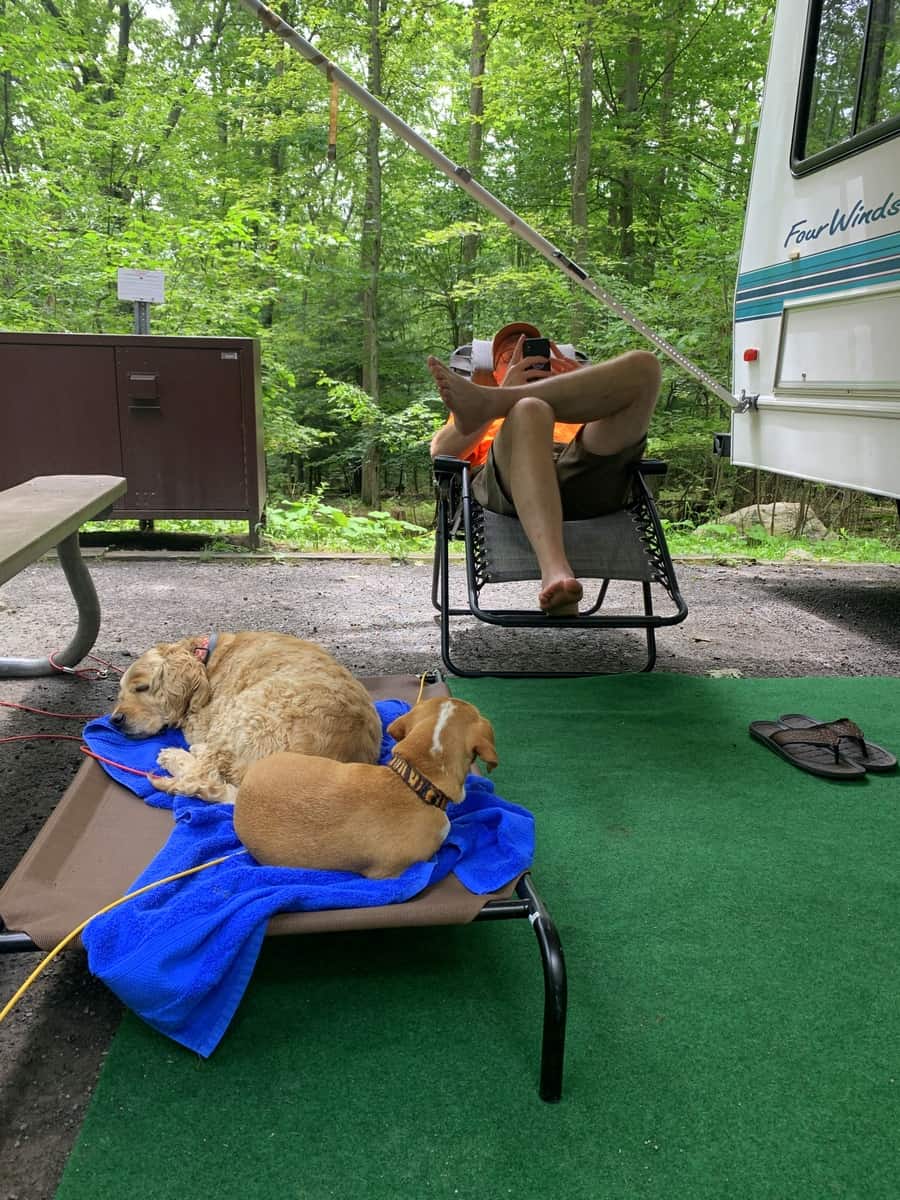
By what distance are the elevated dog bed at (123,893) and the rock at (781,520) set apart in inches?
291

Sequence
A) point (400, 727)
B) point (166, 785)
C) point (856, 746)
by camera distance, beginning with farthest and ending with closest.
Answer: point (856, 746) < point (166, 785) < point (400, 727)

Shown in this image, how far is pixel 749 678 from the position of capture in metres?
3.33

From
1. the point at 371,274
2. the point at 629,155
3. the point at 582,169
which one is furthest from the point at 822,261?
the point at 371,274

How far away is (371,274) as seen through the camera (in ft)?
37.4

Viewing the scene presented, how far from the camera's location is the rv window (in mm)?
3521

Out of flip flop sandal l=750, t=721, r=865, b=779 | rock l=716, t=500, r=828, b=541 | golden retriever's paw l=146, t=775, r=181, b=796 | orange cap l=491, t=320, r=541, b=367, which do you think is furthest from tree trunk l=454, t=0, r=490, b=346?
golden retriever's paw l=146, t=775, r=181, b=796

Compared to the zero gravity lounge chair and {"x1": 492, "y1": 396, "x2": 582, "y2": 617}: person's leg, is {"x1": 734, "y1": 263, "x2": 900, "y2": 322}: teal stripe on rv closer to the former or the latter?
the zero gravity lounge chair

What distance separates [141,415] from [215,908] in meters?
4.84

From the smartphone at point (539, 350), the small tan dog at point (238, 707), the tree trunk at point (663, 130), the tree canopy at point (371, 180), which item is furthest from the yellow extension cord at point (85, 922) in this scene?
the tree trunk at point (663, 130)

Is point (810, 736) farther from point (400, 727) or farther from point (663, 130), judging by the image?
point (663, 130)

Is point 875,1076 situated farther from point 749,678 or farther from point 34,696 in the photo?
point 34,696

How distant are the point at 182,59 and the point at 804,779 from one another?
14.7 metres

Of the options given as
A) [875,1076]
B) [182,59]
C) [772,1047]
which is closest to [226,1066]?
[772,1047]

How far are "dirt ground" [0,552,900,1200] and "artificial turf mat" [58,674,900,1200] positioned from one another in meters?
0.12
